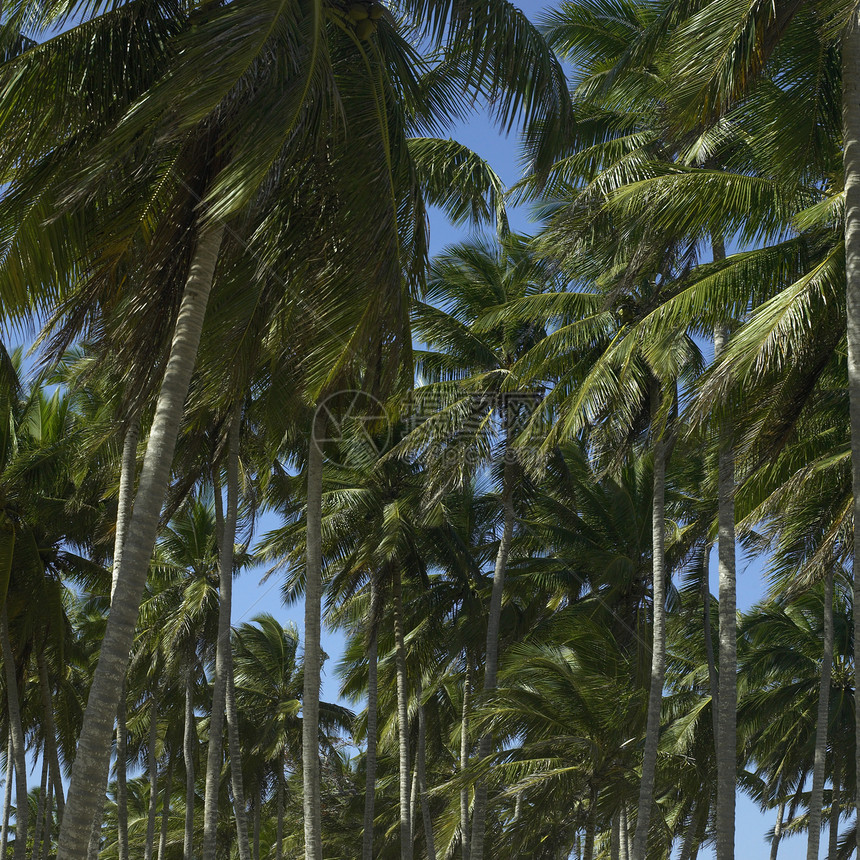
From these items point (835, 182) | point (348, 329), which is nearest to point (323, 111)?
point (348, 329)

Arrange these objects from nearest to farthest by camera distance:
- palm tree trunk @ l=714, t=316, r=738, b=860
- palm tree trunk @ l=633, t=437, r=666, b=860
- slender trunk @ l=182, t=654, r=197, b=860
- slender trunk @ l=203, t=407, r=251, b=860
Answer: palm tree trunk @ l=714, t=316, r=738, b=860 < palm tree trunk @ l=633, t=437, r=666, b=860 < slender trunk @ l=203, t=407, r=251, b=860 < slender trunk @ l=182, t=654, r=197, b=860

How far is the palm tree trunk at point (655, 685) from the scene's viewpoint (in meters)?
13.4

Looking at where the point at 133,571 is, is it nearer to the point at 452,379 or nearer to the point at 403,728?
the point at 452,379

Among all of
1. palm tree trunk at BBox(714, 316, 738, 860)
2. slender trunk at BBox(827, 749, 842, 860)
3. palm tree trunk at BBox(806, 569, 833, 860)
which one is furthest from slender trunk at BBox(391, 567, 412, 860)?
slender trunk at BBox(827, 749, 842, 860)

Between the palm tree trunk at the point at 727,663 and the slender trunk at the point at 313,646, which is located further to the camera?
the slender trunk at the point at 313,646

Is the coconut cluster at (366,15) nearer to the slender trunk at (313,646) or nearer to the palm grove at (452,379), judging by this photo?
the palm grove at (452,379)

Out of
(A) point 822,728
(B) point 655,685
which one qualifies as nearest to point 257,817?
(A) point 822,728

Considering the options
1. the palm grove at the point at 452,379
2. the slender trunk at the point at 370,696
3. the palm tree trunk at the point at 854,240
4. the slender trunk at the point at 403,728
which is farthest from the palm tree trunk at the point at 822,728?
the palm tree trunk at the point at 854,240

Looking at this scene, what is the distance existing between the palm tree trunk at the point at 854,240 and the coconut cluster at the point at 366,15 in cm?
351

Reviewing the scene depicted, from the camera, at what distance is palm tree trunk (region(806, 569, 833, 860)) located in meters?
16.8

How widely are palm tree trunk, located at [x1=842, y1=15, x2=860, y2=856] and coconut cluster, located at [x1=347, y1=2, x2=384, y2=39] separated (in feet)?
11.5

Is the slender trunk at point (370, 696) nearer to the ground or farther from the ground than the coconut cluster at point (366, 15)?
nearer to the ground

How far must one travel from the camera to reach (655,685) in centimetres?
1389

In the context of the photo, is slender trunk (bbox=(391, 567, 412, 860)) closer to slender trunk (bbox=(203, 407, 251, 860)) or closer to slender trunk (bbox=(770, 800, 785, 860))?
slender trunk (bbox=(203, 407, 251, 860))
